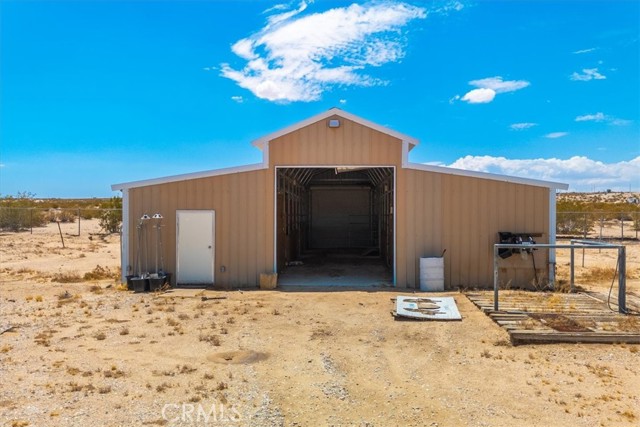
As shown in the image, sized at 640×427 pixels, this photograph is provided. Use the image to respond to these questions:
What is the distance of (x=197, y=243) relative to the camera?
38.2ft

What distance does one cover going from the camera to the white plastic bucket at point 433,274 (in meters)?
11.0

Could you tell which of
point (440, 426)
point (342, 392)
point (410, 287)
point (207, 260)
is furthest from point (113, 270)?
point (440, 426)

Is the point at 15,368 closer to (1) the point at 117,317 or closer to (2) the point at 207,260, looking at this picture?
(1) the point at 117,317

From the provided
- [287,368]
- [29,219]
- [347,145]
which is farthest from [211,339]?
[29,219]

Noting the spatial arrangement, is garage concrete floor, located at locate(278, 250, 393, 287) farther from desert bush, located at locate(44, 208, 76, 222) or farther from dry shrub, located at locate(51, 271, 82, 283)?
desert bush, located at locate(44, 208, 76, 222)

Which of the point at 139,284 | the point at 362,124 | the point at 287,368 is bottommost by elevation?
the point at 287,368

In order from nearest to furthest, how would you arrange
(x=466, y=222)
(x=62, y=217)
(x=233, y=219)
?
(x=466, y=222)
(x=233, y=219)
(x=62, y=217)

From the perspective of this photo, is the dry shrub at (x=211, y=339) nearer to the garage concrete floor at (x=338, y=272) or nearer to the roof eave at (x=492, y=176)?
the garage concrete floor at (x=338, y=272)

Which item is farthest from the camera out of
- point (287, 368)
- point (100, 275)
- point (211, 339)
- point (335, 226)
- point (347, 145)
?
point (335, 226)

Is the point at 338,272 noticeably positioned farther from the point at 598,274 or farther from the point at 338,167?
the point at 598,274

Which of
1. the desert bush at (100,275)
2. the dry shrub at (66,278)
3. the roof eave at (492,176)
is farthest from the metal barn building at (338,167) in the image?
the dry shrub at (66,278)

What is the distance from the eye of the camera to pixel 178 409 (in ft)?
15.0

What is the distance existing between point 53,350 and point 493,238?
29.2 ft

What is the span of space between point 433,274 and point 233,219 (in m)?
4.72
